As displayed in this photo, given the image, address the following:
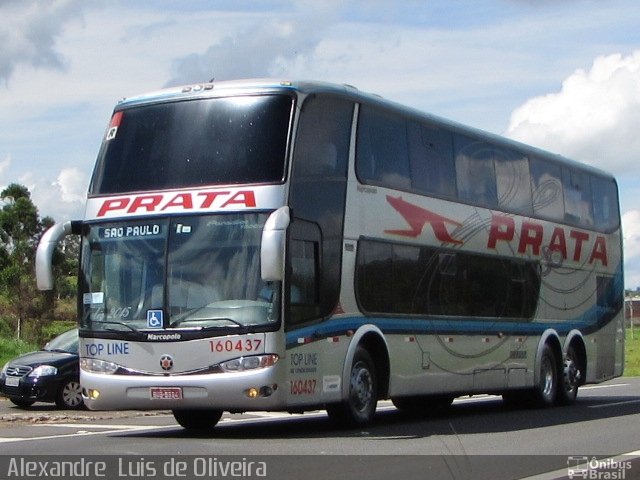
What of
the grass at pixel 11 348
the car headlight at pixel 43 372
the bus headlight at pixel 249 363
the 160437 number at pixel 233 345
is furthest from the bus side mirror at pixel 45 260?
the grass at pixel 11 348

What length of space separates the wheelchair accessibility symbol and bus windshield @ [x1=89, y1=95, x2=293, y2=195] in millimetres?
1536

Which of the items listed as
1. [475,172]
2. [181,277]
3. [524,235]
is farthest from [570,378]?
[181,277]

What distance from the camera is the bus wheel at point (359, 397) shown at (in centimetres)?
1634

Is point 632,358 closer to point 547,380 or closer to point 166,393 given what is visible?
point 547,380

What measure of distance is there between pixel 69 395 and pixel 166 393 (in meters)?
8.40

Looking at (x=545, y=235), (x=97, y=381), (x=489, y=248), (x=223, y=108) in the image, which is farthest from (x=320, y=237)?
(x=545, y=235)

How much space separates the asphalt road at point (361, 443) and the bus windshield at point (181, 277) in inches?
55.6

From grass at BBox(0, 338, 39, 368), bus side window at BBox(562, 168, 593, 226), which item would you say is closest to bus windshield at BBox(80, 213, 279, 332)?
bus side window at BBox(562, 168, 593, 226)

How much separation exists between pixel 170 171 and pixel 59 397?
835 cm

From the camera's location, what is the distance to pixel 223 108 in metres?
15.8

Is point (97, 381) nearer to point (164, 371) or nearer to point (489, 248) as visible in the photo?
point (164, 371)

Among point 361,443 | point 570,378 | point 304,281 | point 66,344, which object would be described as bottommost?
point 361,443

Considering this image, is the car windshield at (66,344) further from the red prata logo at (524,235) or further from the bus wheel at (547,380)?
the bus wheel at (547,380)

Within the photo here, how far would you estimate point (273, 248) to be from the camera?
14172mm
